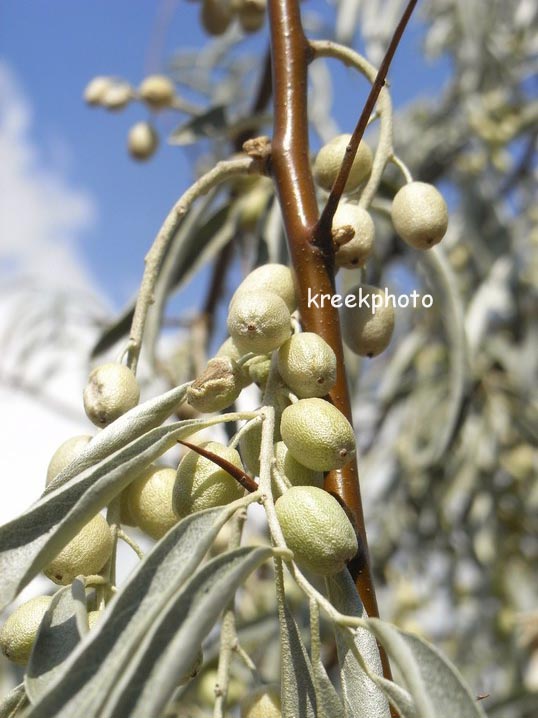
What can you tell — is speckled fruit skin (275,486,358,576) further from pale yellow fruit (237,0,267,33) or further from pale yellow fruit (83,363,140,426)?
pale yellow fruit (237,0,267,33)

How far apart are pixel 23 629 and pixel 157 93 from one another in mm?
1217

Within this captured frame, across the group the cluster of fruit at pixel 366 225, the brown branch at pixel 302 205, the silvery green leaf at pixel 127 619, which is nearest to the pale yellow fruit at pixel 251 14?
the brown branch at pixel 302 205

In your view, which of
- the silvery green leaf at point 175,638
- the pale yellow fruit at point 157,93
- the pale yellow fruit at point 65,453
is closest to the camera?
the silvery green leaf at point 175,638

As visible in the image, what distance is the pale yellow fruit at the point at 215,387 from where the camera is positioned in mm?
558

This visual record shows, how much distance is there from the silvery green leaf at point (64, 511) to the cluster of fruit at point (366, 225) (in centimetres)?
21

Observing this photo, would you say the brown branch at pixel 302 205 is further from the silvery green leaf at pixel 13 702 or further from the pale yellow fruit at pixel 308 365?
the silvery green leaf at pixel 13 702

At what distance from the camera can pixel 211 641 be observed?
1642 mm

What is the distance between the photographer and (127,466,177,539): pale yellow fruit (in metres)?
0.55

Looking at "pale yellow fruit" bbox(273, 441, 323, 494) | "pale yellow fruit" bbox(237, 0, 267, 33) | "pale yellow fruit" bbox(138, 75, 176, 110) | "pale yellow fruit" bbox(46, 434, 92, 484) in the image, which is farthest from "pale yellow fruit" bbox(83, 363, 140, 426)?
"pale yellow fruit" bbox(138, 75, 176, 110)

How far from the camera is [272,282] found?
62cm

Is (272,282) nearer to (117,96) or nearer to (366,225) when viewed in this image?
(366,225)

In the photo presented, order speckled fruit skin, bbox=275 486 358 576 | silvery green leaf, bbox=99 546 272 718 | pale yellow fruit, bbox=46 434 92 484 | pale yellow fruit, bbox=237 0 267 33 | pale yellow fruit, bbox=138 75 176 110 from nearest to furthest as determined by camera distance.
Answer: silvery green leaf, bbox=99 546 272 718, speckled fruit skin, bbox=275 486 358 576, pale yellow fruit, bbox=46 434 92 484, pale yellow fruit, bbox=237 0 267 33, pale yellow fruit, bbox=138 75 176 110

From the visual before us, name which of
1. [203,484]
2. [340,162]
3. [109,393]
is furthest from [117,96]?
[203,484]

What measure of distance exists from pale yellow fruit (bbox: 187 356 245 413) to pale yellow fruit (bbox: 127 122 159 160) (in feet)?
3.91
